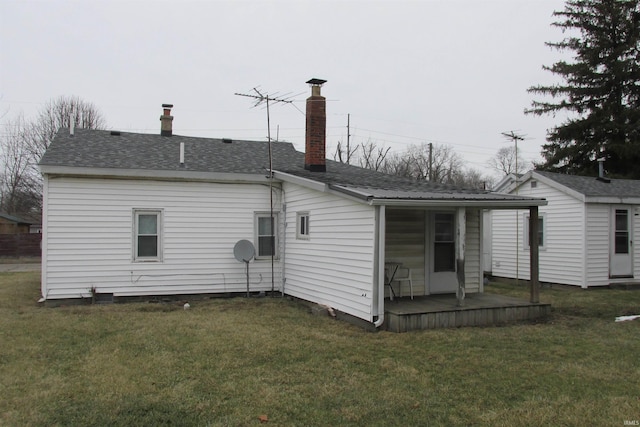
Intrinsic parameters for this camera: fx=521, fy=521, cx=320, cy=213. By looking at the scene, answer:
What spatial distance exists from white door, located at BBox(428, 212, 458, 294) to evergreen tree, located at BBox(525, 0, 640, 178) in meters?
17.3

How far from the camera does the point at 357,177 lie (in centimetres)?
1150

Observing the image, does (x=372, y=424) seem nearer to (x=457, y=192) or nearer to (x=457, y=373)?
(x=457, y=373)

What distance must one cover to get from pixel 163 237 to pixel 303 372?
21.0ft

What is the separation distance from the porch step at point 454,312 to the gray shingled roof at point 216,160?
1.89 meters

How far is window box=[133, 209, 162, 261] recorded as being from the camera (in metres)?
11.3

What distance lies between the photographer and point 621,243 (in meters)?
14.6

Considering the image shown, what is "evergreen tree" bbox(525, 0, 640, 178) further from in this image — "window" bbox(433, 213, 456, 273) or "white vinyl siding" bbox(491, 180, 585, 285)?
"window" bbox(433, 213, 456, 273)

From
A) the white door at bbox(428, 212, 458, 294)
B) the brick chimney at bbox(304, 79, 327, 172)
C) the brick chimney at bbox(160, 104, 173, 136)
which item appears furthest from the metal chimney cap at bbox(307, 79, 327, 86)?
the brick chimney at bbox(160, 104, 173, 136)

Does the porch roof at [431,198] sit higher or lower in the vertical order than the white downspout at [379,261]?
higher

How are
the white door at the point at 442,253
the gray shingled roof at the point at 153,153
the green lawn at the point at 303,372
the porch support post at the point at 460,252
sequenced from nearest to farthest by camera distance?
the green lawn at the point at 303,372 < the porch support post at the point at 460,252 < the white door at the point at 442,253 < the gray shingled roof at the point at 153,153

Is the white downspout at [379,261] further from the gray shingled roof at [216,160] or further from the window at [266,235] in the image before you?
the window at [266,235]

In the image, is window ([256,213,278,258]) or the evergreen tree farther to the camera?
the evergreen tree

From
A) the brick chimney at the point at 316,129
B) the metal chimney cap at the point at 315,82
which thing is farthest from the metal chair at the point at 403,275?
the metal chimney cap at the point at 315,82

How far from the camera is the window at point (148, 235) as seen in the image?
11.3 meters
